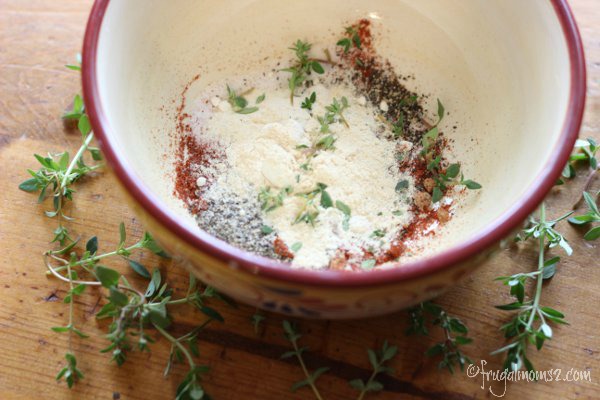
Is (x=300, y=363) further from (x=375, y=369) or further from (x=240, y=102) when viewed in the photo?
(x=240, y=102)

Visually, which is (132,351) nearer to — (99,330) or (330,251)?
(99,330)

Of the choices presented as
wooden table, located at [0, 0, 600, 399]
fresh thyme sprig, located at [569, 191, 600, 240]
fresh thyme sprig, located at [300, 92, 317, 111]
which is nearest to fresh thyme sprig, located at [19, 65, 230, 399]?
wooden table, located at [0, 0, 600, 399]

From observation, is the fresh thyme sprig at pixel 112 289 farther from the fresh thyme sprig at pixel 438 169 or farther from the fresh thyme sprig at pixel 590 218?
the fresh thyme sprig at pixel 590 218

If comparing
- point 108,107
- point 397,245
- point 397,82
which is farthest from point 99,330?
point 397,82

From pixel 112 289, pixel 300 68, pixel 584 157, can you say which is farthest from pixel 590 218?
pixel 112 289

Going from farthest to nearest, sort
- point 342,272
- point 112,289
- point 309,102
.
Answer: point 309,102 → point 112,289 → point 342,272
